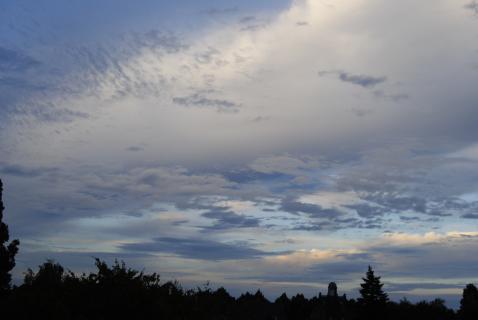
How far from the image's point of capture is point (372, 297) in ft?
310

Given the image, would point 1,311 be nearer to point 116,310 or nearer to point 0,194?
point 116,310

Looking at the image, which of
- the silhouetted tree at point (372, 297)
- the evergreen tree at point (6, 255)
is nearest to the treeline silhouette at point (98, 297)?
the evergreen tree at point (6, 255)

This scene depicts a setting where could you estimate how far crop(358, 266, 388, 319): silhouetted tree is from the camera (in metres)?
93.1

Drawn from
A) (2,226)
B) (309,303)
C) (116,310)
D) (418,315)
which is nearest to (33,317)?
(116,310)

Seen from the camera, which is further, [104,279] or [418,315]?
[418,315]

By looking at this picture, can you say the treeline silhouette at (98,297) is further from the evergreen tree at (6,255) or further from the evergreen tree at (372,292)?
the evergreen tree at (372,292)

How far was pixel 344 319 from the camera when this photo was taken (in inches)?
5226

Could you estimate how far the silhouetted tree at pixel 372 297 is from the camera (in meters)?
93.1

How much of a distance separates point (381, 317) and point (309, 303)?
77389 mm

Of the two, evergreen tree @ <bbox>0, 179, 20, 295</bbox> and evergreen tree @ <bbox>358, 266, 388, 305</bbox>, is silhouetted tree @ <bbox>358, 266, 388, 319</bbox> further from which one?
evergreen tree @ <bbox>0, 179, 20, 295</bbox>

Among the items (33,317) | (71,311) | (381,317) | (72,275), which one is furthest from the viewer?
(381,317)

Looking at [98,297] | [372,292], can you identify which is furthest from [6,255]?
[372,292]

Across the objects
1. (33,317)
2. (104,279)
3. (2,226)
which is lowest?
(33,317)

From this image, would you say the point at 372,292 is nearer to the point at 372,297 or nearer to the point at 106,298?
the point at 372,297
